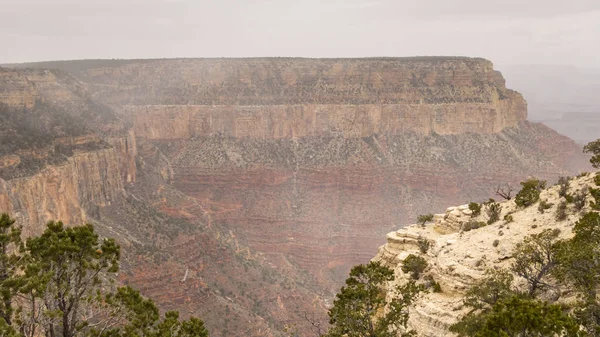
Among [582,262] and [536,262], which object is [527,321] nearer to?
[582,262]

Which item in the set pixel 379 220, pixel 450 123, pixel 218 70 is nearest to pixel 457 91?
pixel 450 123

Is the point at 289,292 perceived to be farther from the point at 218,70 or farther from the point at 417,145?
the point at 218,70

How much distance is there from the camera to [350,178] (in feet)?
267

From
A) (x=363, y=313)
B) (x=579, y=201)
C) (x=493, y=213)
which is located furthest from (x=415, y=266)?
(x=579, y=201)

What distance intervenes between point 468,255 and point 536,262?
378 centimetres

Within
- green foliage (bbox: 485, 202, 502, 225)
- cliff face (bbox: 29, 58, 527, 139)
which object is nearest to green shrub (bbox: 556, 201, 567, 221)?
green foliage (bbox: 485, 202, 502, 225)

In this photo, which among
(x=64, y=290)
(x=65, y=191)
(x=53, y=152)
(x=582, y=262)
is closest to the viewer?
(x=582, y=262)

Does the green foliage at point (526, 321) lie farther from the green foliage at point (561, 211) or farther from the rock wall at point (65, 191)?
the rock wall at point (65, 191)

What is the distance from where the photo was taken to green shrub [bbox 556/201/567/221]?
21527 millimetres

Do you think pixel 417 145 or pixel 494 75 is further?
pixel 494 75

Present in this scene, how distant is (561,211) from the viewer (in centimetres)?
2172

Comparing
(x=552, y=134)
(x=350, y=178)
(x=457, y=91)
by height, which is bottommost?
(x=350, y=178)

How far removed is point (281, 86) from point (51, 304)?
79470 millimetres

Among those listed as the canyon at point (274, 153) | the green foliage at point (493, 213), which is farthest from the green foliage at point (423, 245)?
the canyon at point (274, 153)
